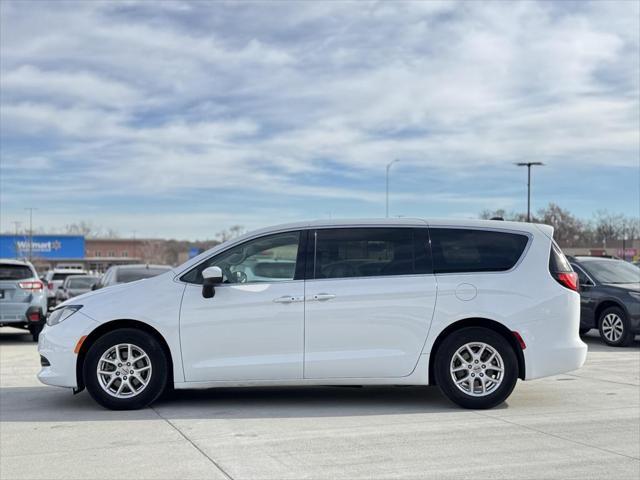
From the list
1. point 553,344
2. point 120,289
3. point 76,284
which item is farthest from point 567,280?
point 76,284

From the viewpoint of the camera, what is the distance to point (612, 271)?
47.8ft

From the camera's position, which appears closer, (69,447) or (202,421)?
(69,447)

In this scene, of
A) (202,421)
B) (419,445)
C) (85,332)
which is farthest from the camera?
(85,332)

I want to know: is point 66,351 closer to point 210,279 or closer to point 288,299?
point 210,279

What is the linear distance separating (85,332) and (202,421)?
1.45 metres

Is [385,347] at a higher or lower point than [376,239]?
lower

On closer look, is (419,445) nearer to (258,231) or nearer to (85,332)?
(258,231)

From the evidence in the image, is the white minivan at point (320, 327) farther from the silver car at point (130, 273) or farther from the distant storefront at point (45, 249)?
the distant storefront at point (45, 249)

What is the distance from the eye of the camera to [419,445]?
5.95 metres

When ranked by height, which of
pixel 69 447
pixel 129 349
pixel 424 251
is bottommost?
pixel 69 447

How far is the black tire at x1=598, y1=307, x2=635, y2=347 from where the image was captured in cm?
1329

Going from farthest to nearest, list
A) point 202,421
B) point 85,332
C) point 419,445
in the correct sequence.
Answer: point 85,332
point 202,421
point 419,445

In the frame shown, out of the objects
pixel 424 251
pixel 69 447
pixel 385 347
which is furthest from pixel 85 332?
pixel 424 251

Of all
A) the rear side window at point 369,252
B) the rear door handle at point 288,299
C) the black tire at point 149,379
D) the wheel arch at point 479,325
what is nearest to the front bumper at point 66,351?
the black tire at point 149,379
